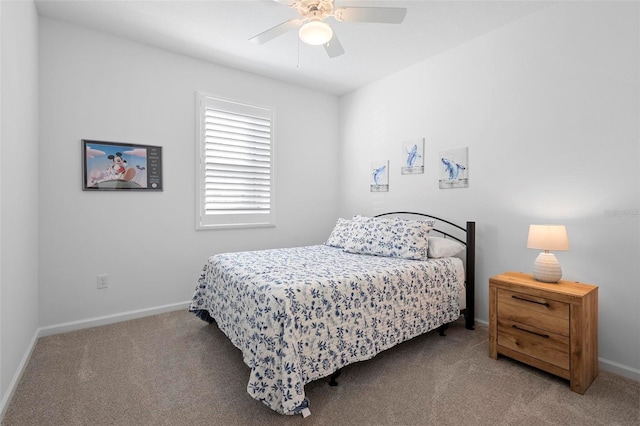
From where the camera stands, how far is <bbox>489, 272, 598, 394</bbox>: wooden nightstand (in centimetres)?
194

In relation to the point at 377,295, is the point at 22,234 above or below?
above

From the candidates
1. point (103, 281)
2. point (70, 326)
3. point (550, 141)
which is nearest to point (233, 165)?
point (103, 281)

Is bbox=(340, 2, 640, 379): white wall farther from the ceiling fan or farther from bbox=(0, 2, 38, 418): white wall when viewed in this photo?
bbox=(0, 2, 38, 418): white wall

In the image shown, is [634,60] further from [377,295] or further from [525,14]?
[377,295]

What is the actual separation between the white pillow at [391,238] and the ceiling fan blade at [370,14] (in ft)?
5.60

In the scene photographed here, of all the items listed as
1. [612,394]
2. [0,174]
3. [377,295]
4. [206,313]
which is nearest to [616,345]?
[612,394]

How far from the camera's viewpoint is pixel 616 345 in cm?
221

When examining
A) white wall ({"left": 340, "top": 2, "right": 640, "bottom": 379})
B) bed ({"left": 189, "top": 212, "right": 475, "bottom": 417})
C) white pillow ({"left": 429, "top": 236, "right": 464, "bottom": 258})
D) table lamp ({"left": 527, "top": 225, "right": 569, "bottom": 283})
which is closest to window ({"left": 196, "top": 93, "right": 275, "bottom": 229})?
bed ({"left": 189, "top": 212, "right": 475, "bottom": 417})

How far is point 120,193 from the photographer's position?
10.0 ft

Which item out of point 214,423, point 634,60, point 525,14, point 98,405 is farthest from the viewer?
point 525,14

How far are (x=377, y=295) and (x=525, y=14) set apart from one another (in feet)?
8.65

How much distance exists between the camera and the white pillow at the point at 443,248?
2.85 metres

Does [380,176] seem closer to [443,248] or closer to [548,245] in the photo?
[443,248]

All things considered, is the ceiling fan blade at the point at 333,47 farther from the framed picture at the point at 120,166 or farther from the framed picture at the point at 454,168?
the framed picture at the point at 120,166
